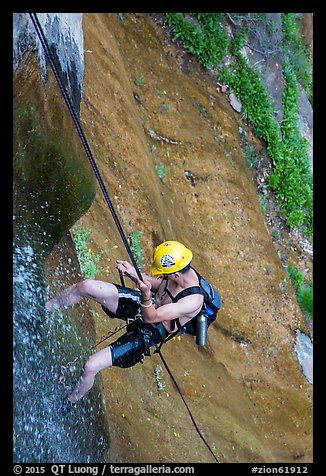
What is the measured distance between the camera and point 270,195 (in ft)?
46.1

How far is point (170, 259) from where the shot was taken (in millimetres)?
4891

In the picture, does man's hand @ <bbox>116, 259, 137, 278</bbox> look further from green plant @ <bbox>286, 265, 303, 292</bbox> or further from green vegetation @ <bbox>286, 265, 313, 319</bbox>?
green plant @ <bbox>286, 265, 303, 292</bbox>

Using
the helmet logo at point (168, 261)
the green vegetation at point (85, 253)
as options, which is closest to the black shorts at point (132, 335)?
the helmet logo at point (168, 261)

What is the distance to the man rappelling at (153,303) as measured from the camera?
194 inches

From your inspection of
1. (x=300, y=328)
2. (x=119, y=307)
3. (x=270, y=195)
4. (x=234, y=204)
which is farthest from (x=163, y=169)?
(x=119, y=307)

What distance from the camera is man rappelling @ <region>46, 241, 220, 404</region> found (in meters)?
4.92

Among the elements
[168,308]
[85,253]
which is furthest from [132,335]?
[85,253]

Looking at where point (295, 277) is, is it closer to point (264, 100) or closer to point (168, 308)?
point (264, 100)

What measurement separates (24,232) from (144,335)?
1442 millimetres

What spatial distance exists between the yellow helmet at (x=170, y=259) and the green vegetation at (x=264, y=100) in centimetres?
888

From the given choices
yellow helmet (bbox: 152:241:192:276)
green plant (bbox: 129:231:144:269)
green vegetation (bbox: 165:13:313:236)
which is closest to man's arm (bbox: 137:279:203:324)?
yellow helmet (bbox: 152:241:192:276)

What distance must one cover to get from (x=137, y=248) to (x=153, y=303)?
405cm

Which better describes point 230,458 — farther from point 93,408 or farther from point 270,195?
point 270,195

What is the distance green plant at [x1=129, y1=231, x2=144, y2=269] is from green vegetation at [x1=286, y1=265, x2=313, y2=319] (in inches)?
234
